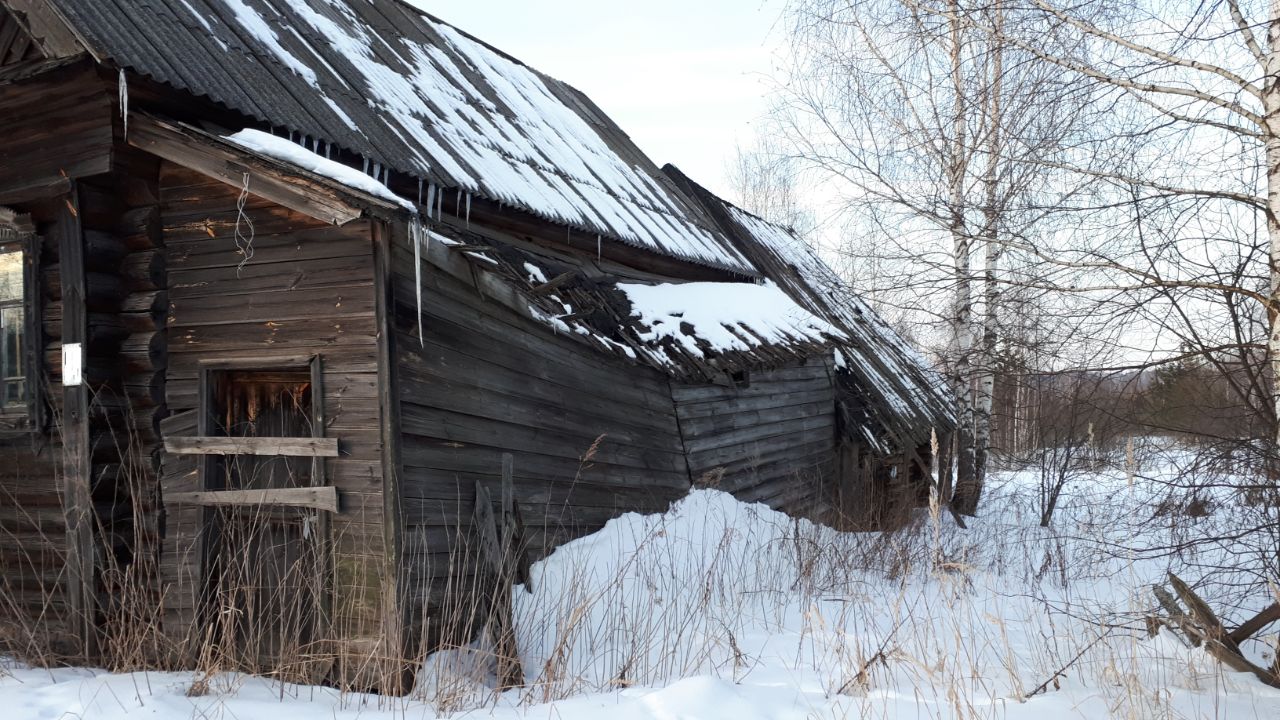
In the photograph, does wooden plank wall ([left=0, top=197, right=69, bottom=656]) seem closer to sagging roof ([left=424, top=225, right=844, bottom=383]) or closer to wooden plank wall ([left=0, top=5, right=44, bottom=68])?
wooden plank wall ([left=0, top=5, right=44, bottom=68])

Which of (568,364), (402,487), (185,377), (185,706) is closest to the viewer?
(185,706)

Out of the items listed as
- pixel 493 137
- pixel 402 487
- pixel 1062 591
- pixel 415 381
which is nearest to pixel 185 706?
pixel 402 487

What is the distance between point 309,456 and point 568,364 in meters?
2.11

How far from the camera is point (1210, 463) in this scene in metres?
4.64

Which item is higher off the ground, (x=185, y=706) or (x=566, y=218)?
(x=566, y=218)

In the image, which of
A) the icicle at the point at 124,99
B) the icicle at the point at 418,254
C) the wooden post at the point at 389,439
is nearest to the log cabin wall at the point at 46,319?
the icicle at the point at 124,99

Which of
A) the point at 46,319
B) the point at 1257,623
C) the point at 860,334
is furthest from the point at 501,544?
the point at 860,334

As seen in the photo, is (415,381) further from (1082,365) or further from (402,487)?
(1082,365)

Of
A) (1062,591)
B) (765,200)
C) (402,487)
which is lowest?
(1062,591)

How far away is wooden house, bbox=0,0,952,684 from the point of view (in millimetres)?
5465

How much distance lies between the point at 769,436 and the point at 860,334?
4.90 metres

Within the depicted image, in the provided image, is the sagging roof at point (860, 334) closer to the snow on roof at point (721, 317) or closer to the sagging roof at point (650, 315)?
the snow on roof at point (721, 317)

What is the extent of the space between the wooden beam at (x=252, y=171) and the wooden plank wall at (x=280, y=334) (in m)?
0.35

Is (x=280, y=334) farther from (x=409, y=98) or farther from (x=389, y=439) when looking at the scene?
(x=409, y=98)
